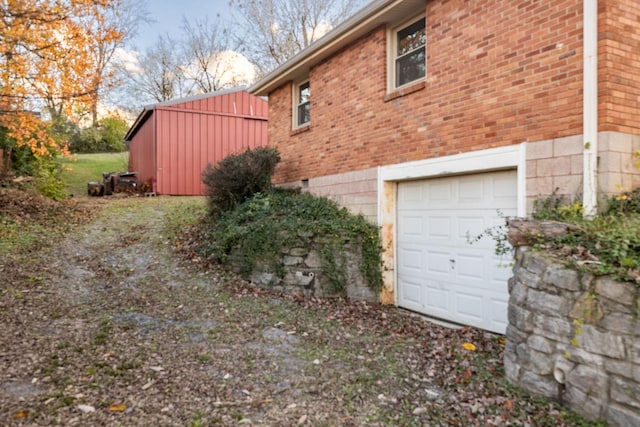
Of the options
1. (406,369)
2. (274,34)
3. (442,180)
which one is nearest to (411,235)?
(442,180)

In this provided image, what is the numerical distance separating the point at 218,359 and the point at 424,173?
383 cm

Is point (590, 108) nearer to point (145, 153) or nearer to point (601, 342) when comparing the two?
point (601, 342)

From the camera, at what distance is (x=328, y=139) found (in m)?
8.28

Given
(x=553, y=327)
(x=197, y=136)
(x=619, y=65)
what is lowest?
(x=553, y=327)

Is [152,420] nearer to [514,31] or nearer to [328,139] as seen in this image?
[514,31]

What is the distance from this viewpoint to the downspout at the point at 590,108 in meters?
4.11

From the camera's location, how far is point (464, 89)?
5480mm

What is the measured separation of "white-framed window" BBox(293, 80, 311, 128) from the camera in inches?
373

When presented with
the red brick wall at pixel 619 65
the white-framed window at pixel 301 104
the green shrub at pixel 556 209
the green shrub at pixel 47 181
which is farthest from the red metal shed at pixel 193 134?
the red brick wall at pixel 619 65

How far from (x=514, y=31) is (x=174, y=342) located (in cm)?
544

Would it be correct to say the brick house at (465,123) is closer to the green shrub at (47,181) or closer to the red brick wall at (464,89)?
the red brick wall at (464,89)

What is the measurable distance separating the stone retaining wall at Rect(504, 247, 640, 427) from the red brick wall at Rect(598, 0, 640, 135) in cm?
179

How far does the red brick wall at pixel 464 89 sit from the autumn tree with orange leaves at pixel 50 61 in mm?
5908

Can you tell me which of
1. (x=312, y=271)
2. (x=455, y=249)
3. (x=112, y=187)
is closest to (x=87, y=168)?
(x=112, y=187)
